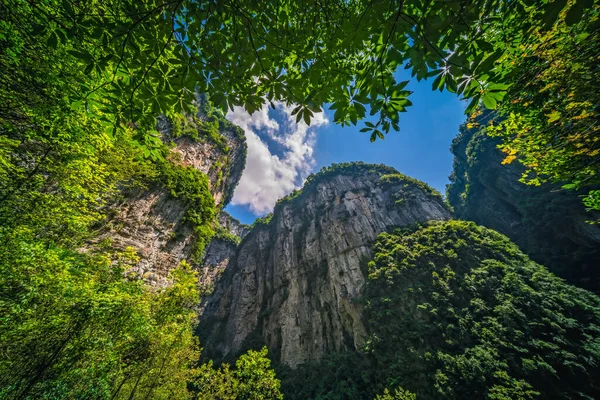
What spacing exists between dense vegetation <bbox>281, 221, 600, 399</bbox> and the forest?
0.15 metres

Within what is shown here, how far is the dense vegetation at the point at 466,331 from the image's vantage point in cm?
1403

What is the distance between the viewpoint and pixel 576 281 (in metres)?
21.2

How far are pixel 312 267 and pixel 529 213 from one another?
28.7 metres

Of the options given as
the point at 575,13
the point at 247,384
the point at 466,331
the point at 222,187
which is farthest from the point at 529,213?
the point at 222,187

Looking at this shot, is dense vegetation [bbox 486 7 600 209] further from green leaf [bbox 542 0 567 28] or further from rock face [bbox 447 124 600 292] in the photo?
rock face [bbox 447 124 600 292]

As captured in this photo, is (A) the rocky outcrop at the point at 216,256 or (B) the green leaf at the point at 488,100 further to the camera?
(A) the rocky outcrop at the point at 216,256

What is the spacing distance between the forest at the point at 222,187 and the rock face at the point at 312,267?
1433 millimetres

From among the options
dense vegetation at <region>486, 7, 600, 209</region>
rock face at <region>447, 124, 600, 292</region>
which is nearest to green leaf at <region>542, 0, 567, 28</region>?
dense vegetation at <region>486, 7, 600, 209</region>

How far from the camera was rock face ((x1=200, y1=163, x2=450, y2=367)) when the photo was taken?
26253 millimetres

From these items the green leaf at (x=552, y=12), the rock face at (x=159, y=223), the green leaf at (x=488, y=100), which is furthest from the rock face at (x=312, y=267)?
the green leaf at (x=552, y=12)

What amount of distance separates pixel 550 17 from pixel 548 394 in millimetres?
23205

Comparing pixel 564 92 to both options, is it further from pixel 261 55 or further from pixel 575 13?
pixel 261 55

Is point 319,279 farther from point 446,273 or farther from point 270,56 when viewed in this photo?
point 270,56

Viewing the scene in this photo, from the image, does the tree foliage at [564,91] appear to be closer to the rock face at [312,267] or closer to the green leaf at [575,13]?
the green leaf at [575,13]
